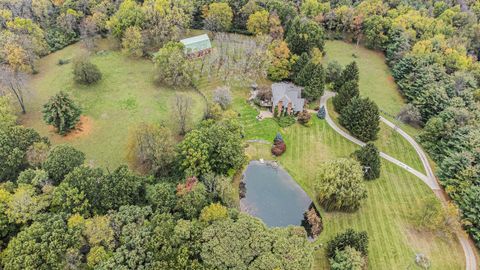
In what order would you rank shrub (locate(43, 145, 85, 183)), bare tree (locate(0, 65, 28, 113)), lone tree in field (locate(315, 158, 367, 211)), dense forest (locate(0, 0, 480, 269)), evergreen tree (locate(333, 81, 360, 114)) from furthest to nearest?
evergreen tree (locate(333, 81, 360, 114)) → bare tree (locate(0, 65, 28, 113)) → lone tree in field (locate(315, 158, 367, 211)) → shrub (locate(43, 145, 85, 183)) → dense forest (locate(0, 0, 480, 269))

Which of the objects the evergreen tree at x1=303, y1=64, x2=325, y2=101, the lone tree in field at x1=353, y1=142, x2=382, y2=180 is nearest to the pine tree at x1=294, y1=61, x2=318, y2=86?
the evergreen tree at x1=303, y1=64, x2=325, y2=101

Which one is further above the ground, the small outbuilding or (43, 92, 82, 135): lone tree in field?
the small outbuilding

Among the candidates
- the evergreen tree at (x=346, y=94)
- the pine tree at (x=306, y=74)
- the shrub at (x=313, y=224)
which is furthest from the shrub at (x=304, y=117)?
the shrub at (x=313, y=224)

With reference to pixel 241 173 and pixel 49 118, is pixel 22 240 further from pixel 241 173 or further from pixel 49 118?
pixel 241 173

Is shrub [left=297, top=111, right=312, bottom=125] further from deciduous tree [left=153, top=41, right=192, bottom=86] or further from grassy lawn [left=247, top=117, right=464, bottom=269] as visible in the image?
deciduous tree [left=153, top=41, right=192, bottom=86]

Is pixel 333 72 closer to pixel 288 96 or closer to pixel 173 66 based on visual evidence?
pixel 288 96

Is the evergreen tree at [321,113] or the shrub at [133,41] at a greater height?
the shrub at [133,41]

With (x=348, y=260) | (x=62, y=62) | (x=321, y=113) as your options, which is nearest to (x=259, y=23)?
(x=321, y=113)

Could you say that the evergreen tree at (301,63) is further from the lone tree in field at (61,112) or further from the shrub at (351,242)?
the lone tree in field at (61,112)
